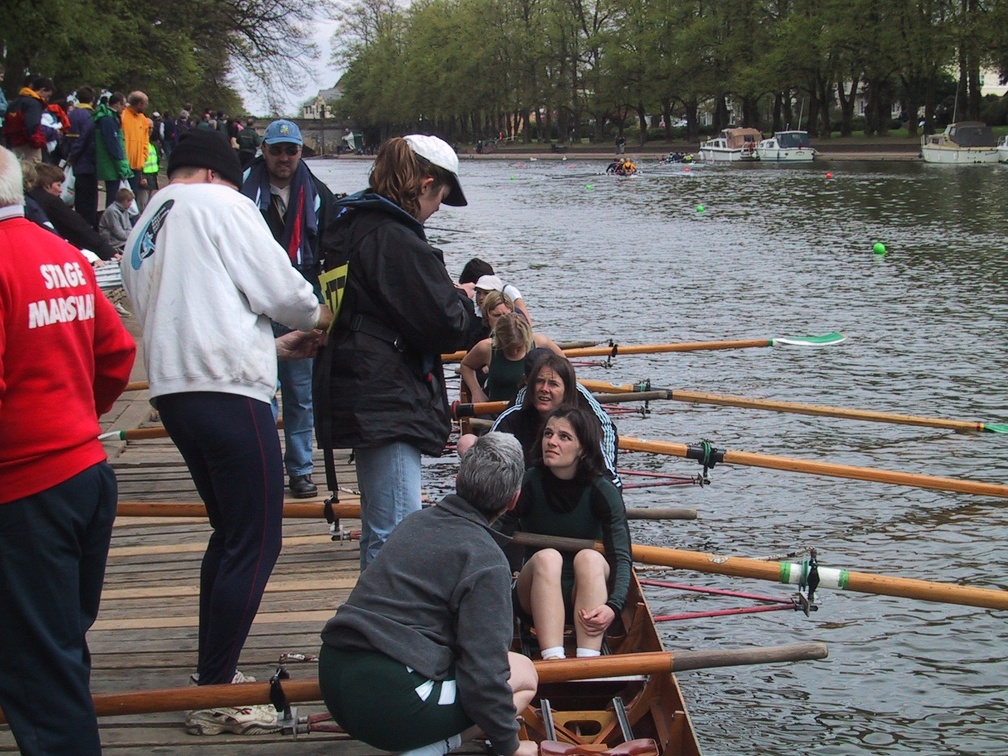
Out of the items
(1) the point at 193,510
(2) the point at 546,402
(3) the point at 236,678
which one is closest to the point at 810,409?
(2) the point at 546,402

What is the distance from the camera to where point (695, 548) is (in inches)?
330

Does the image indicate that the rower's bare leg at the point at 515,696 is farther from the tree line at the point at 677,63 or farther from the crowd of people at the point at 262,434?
the tree line at the point at 677,63

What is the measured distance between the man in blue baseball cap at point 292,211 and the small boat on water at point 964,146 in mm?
50725

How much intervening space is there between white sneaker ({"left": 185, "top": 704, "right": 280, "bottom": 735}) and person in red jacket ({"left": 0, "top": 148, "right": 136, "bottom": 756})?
77 cm

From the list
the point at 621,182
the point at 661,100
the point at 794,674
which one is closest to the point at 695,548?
the point at 794,674

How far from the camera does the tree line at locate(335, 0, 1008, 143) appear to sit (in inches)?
2421

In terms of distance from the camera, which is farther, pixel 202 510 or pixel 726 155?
pixel 726 155

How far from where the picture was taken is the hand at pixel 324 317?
3957 millimetres

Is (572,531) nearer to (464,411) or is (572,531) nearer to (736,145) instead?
(464,411)

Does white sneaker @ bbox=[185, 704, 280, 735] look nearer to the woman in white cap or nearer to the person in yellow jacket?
the woman in white cap

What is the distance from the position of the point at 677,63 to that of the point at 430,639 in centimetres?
8244

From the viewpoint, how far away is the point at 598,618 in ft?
15.8

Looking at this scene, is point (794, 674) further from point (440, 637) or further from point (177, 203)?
point (177, 203)

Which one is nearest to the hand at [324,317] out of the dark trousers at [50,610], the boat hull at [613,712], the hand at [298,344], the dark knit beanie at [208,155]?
the hand at [298,344]
